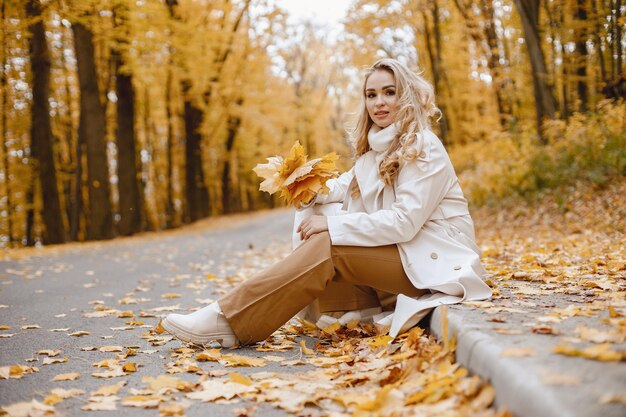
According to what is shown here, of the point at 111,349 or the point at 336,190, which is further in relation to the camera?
the point at 336,190

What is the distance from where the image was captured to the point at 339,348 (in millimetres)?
3395

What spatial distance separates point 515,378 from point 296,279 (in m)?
1.55

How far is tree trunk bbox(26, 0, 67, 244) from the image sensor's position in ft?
47.4

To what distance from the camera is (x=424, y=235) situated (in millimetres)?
3449

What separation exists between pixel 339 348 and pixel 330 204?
102 centimetres

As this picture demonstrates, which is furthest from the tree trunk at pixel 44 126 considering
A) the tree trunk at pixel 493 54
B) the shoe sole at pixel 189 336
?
the shoe sole at pixel 189 336

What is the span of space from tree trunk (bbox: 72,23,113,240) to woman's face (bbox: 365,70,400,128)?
12470mm

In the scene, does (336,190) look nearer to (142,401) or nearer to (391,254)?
(391,254)

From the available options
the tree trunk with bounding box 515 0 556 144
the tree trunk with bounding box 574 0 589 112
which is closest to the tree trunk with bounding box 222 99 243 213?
the tree trunk with bounding box 515 0 556 144

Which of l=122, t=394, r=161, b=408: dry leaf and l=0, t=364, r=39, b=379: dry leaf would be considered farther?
l=0, t=364, r=39, b=379: dry leaf

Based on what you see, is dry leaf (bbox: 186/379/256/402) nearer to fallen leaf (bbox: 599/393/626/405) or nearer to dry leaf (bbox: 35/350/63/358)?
dry leaf (bbox: 35/350/63/358)

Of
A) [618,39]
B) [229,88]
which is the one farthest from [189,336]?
[229,88]

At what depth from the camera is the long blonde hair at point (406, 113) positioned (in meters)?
3.46

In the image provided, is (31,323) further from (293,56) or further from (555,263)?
(293,56)
